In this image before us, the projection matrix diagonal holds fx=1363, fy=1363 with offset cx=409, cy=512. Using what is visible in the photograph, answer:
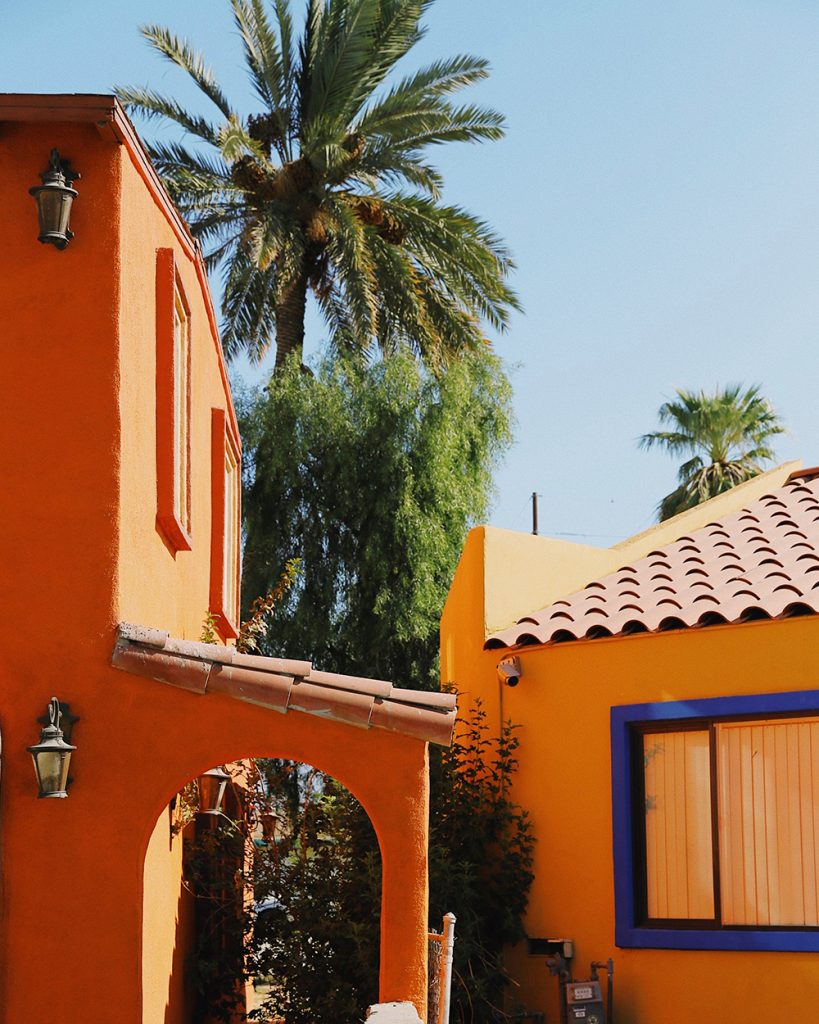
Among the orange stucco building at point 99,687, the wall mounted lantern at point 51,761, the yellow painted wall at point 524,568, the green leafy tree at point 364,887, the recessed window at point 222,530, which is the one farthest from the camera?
the recessed window at point 222,530

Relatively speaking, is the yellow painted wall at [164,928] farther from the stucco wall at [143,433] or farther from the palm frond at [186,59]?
the palm frond at [186,59]

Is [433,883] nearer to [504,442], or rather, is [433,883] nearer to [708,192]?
[708,192]

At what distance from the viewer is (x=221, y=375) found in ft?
41.1

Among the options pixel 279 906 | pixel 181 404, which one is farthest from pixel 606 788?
pixel 181 404

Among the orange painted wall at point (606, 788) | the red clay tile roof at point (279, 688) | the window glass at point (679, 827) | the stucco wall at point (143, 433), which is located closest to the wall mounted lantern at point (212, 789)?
the stucco wall at point (143, 433)

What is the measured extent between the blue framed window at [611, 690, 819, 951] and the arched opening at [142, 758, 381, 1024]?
199cm

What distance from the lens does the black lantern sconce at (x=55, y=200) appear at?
290 inches

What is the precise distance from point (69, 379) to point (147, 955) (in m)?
3.15

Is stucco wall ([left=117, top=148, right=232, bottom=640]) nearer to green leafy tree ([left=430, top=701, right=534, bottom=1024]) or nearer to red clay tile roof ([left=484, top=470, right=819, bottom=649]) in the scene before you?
green leafy tree ([left=430, top=701, right=534, bottom=1024])

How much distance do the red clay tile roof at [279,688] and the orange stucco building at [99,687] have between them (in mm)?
11

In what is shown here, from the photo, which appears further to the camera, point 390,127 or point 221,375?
point 390,127

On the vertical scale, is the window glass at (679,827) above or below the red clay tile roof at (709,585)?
below

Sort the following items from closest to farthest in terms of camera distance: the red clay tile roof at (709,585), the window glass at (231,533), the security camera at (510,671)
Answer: the red clay tile roof at (709,585) → the security camera at (510,671) → the window glass at (231,533)

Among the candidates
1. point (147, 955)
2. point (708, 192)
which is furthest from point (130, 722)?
point (708, 192)
